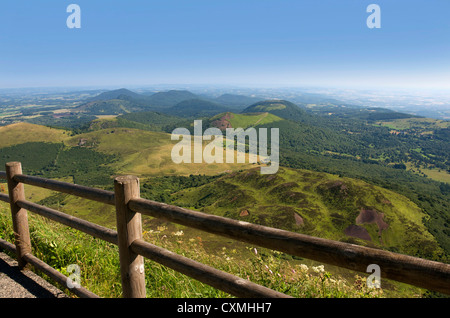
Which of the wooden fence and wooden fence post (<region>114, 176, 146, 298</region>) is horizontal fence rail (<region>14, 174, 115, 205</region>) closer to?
the wooden fence

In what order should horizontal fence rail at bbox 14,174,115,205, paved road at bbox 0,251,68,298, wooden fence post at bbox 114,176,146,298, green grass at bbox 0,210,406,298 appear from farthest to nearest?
paved road at bbox 0,251,68,298, green grass at bbox 0,210,406,298, horizontal fence rail at bbox 14,174,115,205, wooden fence post at bbox 114,176,146,298

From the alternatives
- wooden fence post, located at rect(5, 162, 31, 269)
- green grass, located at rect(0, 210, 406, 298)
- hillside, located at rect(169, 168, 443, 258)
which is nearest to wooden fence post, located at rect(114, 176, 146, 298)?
green grass, located at rect(0, 210, 406, 298)

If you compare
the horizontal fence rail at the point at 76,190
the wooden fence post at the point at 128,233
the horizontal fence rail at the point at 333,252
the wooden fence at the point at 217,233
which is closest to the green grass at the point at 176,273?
the wooden fence at the point at 217,233

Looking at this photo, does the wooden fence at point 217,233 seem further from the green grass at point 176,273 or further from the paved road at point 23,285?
the green grass at point 176,273

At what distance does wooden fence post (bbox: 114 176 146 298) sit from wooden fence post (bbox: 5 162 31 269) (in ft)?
9.58

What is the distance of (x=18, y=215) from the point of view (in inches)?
191

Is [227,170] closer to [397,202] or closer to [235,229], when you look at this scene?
[397,202]

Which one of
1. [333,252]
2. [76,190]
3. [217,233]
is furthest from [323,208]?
[333,252]

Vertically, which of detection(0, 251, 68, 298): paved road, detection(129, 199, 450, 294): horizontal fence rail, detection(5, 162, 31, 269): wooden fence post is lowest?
detection(0, 251, 68, 298): paved road

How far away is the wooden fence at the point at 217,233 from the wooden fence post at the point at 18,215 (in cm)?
84

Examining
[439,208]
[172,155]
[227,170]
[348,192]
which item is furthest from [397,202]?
[172,155]

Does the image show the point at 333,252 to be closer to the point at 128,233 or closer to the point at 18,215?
the point at 128,233

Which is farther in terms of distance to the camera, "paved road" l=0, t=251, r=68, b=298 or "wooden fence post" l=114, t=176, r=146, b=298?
"paved road" l=0, t=251, r=68, b=298

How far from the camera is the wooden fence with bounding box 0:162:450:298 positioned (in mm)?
1818
